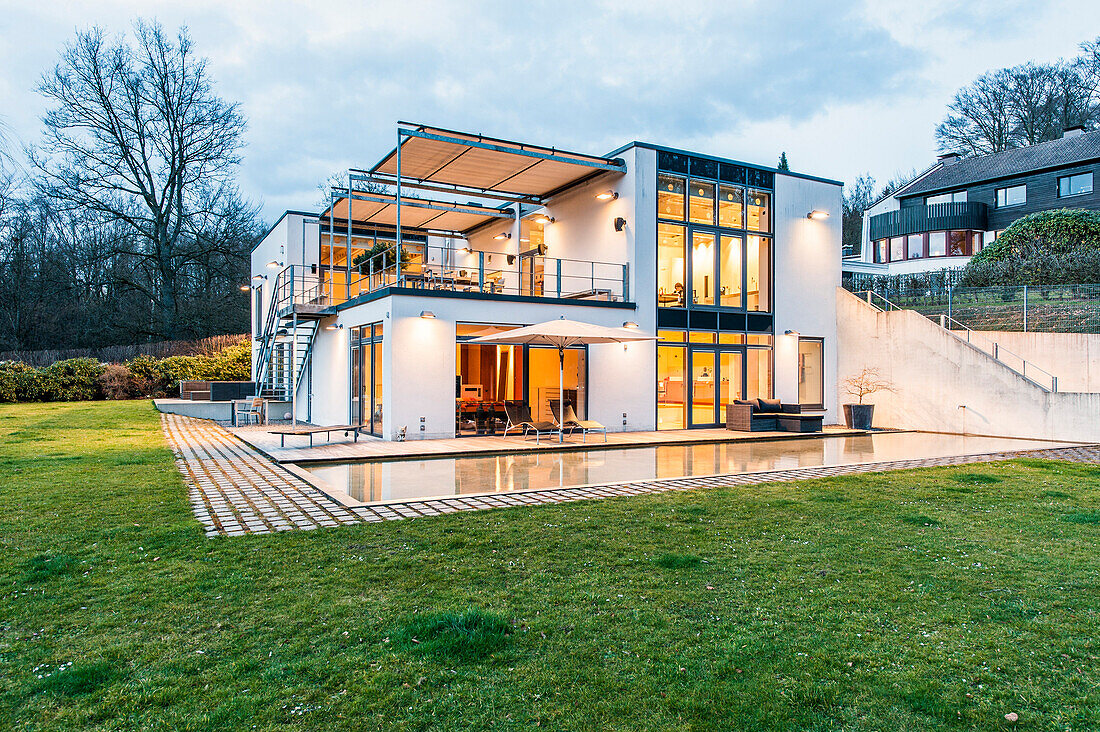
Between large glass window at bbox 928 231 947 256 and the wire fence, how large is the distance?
58.4 ft

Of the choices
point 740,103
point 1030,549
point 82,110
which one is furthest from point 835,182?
point 740,103

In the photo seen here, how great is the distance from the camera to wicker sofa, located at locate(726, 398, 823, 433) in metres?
16.3

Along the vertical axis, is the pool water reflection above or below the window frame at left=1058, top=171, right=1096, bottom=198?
below

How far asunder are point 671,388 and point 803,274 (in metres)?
5.10

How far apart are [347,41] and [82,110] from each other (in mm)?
12097

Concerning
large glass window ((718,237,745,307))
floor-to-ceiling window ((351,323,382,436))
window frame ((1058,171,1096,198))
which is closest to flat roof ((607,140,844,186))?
large glass window ((718,237,745,307))

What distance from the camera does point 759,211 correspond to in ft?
59.9

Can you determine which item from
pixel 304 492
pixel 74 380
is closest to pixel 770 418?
pixel 304 492

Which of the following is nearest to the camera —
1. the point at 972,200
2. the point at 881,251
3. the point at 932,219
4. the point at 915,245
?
the point at 972,200

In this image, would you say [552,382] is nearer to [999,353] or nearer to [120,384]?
[999,353]

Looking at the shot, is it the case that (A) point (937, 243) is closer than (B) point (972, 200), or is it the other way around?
(B) point (972, 200)

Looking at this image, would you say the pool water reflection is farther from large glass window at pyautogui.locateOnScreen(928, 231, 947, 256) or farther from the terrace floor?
large glass window at pyautogui.locateOnScreen(928, 231, 947, 256)

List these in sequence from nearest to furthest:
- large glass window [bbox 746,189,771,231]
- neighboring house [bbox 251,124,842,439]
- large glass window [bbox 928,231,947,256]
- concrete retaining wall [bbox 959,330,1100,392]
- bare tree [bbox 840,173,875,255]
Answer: neighboring house [bbox 251,124,842,439] → concrete retaining wall [bbox 959,330,1100,392] → large glass window [bbox 746,189,771,231] → large glass window [bbox 928,231,947,256] → bare tree [bbox 840,173,875,255]

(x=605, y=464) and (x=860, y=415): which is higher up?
(x=860, y=415)
